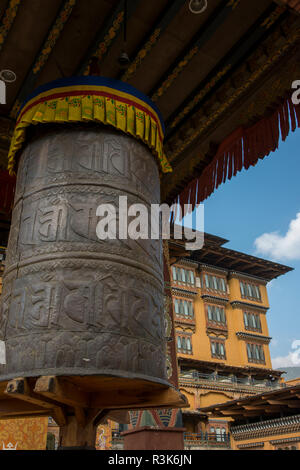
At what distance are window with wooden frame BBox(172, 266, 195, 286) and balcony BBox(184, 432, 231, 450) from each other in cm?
980

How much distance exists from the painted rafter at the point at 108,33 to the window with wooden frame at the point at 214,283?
28.1 metres

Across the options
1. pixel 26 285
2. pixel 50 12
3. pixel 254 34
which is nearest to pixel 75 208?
pixel 26 285

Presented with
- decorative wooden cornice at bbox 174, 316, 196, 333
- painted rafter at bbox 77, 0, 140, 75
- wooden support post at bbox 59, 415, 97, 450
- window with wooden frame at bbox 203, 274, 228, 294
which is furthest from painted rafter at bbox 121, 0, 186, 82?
window with wooden frame at bbox 203, 274, 228, 294

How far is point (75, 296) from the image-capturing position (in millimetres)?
2309

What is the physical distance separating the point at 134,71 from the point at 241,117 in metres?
1.19

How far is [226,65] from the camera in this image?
4129mm

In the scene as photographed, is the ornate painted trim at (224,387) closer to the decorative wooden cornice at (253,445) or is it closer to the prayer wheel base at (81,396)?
the decorative wooden cornice at (253,445)

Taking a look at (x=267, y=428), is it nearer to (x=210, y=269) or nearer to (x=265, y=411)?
(x=265, y=411)

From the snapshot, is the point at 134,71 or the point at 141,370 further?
the point at 134,71

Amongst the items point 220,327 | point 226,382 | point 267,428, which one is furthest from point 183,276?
point 267,428

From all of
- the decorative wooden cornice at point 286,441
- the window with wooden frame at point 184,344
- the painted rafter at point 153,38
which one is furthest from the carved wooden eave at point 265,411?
the window with wooden frame at point 184,344

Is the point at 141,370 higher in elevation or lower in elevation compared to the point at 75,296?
lower

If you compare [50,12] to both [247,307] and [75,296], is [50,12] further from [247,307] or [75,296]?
[247,307]

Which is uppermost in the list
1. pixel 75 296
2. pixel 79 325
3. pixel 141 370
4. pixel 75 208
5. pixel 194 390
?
pixel 194 390
